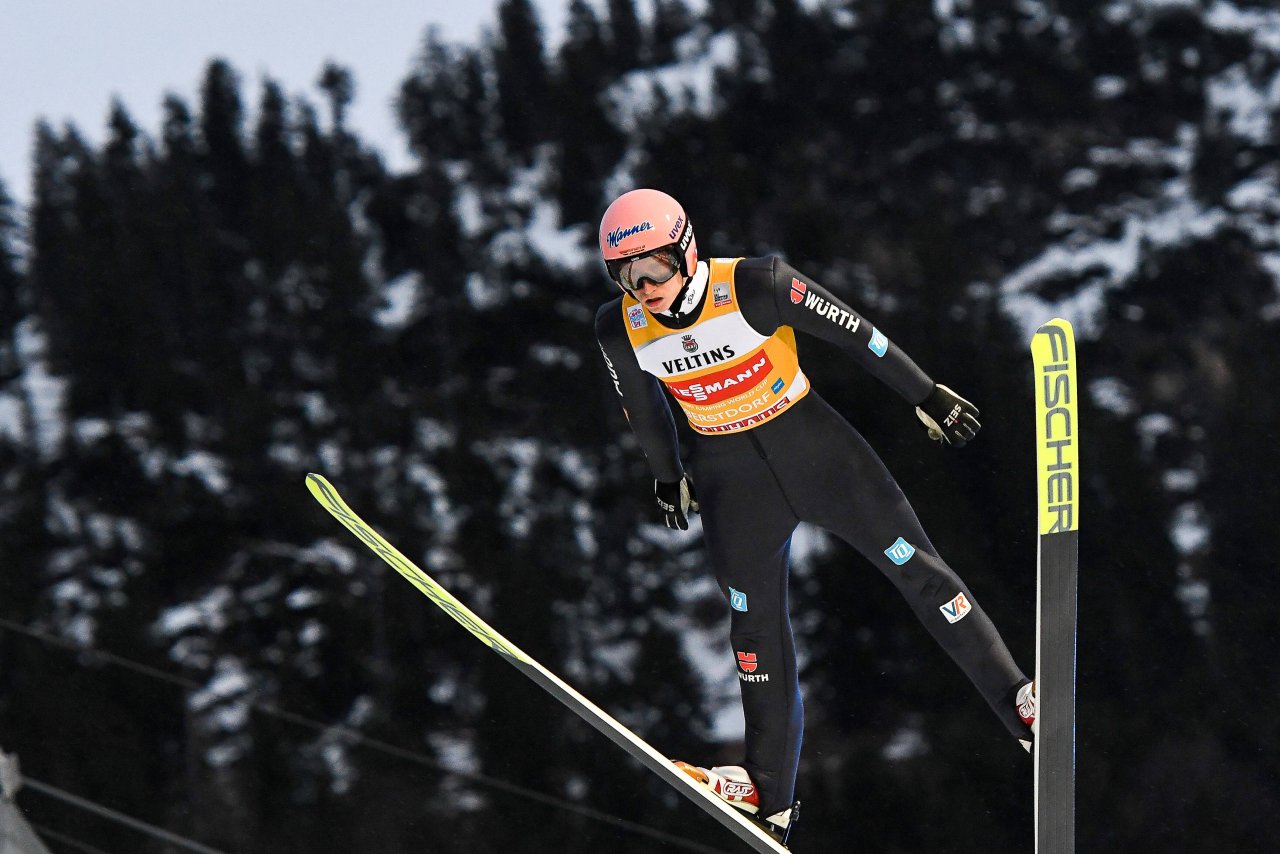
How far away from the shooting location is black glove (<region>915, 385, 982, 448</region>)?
125 inches

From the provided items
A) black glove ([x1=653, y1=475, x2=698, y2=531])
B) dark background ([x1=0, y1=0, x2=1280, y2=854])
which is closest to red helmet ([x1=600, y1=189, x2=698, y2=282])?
black glove ([x1=653, y1=475, x2=698, y2=531])

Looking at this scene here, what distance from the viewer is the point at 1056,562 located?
2.92 m

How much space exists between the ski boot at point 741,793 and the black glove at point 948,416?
0.96m

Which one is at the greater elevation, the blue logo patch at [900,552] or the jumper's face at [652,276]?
the jumper's face at [652,276]

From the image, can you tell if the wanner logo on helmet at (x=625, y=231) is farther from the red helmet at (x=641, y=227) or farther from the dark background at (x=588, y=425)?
the dark background at (x=588, y=425)

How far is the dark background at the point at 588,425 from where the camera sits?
10.6 meters

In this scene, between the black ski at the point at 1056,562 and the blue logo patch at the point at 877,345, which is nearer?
the black ski at the point at 1056,562

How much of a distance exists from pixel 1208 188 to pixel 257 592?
983cm

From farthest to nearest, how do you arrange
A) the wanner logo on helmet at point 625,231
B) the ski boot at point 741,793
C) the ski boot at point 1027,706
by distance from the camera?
the ski boot at point 741,793
the ski boot at point 1027,706
the wanner logo on helmet at point 625,231

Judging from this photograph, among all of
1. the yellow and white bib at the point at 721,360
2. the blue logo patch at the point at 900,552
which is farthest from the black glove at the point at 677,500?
the blue logo patch at the point at 900,552

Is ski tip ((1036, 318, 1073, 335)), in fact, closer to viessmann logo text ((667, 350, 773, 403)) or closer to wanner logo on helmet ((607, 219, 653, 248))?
viessmann logo text ((667, 350, 773, 403))

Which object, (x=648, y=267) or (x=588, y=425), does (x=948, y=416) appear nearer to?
(x=648, y=267)

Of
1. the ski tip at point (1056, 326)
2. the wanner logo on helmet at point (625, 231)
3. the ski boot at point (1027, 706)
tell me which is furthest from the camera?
the ski boot at point (1027, 706)

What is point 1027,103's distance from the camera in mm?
14328
